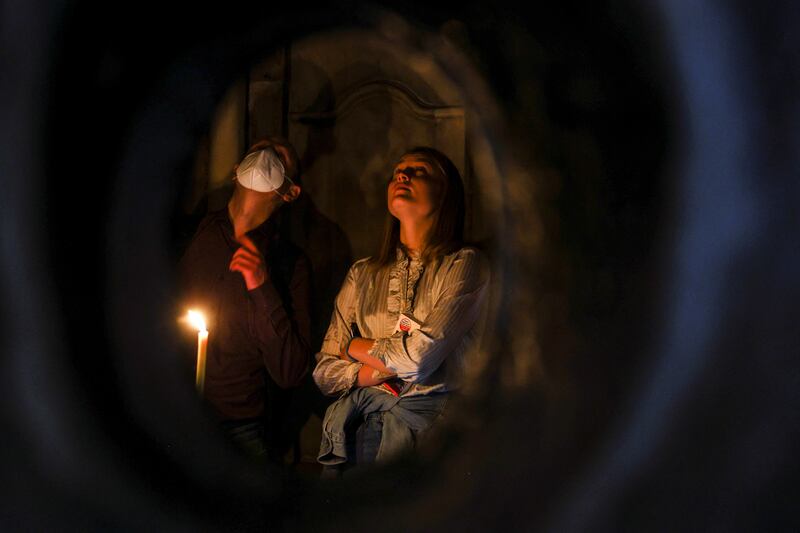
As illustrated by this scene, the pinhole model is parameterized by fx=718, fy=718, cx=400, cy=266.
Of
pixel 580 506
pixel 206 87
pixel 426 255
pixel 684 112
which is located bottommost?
Result: pixel 580 506

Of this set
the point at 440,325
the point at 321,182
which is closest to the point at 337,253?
the point at 321,182

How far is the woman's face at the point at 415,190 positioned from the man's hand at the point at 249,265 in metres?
0.16

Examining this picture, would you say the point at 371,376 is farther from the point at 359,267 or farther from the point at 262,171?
the point at 262,171

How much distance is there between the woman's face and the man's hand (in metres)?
0.16

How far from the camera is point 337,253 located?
0.79 meters

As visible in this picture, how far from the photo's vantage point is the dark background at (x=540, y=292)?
1.04 feet

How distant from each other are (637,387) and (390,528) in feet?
0.52

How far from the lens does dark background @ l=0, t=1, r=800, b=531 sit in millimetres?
318

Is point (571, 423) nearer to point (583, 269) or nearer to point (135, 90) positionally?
point (583, 269)

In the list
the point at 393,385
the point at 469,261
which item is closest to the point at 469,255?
the point at 469,261

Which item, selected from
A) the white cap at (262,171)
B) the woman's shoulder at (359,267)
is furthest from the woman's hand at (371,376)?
the white cap at (262,171)

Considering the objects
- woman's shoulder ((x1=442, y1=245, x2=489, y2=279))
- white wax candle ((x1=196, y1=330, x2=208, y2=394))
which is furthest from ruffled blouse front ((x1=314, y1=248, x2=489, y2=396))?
white wax candle ((x1=196, y1=330, x2=208, y2=394))

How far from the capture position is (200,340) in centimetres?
67

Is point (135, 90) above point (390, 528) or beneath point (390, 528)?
above
